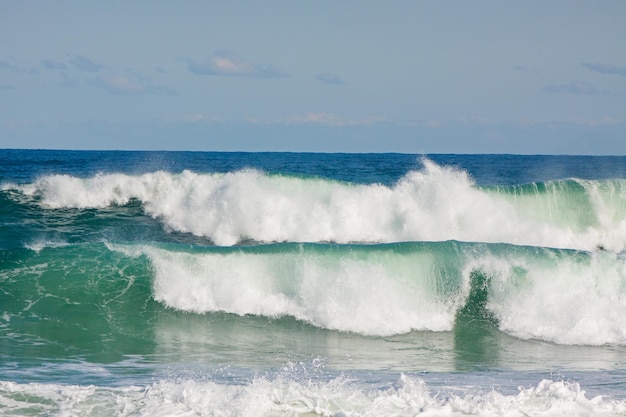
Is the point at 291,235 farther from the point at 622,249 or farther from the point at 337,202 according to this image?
the point at 622,249


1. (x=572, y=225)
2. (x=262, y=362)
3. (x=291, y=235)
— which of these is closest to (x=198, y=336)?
(x=262, y=362)

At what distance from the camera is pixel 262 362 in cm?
916

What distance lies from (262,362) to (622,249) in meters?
13.0

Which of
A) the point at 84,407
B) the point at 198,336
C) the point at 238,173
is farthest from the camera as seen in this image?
the point at 238,173

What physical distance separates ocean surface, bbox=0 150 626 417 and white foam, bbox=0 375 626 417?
19 millimetres

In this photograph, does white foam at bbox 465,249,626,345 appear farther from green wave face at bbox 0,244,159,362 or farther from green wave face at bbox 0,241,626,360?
green wave face at bbox 0,244,159,362

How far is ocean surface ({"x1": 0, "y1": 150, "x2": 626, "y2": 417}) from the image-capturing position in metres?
7.12

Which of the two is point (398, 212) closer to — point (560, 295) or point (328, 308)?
point (560, 295)

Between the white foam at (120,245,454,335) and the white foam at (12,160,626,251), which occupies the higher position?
the white foam at (12,160,626,251)

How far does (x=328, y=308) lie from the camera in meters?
11.4

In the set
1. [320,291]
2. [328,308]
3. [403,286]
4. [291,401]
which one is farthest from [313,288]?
[291,401]

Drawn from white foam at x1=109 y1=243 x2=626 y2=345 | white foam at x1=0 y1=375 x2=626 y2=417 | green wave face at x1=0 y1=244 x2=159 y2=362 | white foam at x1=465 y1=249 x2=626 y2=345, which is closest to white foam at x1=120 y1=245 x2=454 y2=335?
A: white foam at x1=109 y1=243 x2=626 y2=345

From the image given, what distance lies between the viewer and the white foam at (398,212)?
18734 mm

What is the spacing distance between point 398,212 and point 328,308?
801 centimetres
